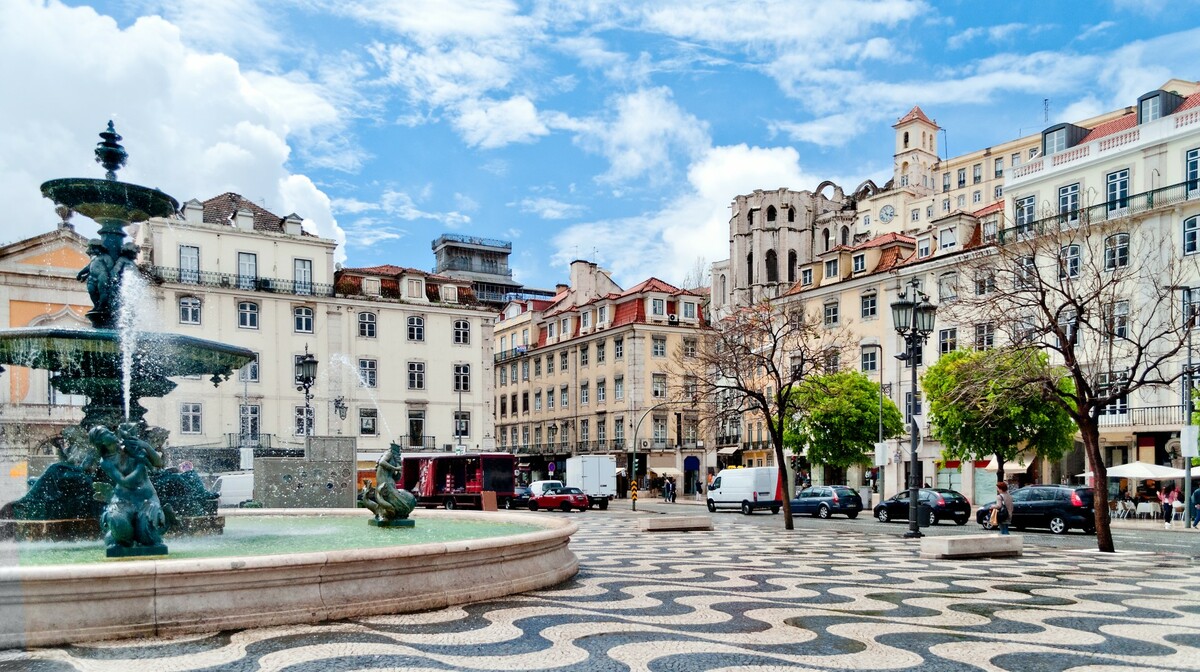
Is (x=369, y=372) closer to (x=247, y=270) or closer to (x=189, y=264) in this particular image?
(x=247, y=270)

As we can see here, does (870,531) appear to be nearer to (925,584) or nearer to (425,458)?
(925,584)

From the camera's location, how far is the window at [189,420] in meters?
44.1

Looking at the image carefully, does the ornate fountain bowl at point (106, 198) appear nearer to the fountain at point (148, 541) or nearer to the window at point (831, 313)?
the fountain at point (148, 541)

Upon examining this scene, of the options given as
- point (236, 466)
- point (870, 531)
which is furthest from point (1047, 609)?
point (236, 466)

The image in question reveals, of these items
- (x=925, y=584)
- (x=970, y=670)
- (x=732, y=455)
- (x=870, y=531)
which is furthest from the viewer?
(x=732, y=455)

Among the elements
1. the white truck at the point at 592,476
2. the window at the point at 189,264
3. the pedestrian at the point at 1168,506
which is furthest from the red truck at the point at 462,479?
the pedestrian at the point at 1168,506

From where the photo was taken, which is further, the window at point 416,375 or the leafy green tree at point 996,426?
the window at point 416,375

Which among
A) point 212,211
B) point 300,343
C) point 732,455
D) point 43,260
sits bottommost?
point 732,455

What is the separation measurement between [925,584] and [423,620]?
21.5 feet

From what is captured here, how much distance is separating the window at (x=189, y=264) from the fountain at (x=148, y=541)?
105ft

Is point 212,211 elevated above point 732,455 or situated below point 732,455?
above

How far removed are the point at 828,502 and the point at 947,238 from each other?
18.5 metres

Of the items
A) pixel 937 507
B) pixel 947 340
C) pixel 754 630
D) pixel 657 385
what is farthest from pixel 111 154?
pixel 657 385

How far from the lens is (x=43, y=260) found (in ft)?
138
